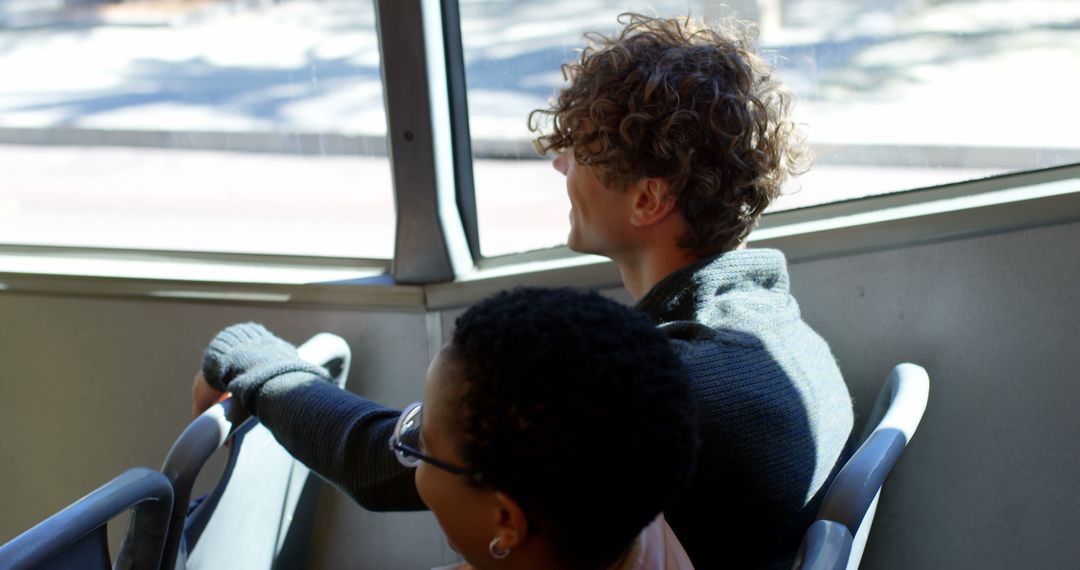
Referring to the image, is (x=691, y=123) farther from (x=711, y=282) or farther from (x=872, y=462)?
(x=872, y=462)

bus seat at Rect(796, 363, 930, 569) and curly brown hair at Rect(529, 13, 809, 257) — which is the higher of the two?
curly brown hair at Rect(529, 13, 809, 257)

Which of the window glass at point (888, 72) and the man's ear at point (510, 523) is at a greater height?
the window glass at point (888, 72)

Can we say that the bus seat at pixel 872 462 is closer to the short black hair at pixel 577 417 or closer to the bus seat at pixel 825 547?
the bus seat at pixel 825 547

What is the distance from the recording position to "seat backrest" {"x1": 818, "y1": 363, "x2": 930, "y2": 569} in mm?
1323

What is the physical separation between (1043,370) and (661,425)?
115 centimetres

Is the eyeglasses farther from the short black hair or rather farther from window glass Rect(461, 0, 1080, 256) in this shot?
window glass Rect(461, 0, 1080, 256)

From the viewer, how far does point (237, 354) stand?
65.7 inches

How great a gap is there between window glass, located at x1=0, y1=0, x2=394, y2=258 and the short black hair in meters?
1.21

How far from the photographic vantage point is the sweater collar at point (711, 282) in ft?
5.12

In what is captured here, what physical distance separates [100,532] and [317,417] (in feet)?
1.02

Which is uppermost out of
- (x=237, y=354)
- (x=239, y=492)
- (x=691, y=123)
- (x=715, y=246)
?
(x=691, y=123)

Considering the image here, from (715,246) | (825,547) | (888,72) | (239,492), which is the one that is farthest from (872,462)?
(239,492)

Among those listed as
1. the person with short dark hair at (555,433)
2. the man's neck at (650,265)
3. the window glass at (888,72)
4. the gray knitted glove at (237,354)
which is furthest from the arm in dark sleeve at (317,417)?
the window glass at (888,72)

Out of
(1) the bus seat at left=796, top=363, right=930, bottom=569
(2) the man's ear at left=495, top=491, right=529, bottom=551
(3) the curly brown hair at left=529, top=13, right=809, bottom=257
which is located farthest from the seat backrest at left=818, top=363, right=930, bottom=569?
(2) the man's ear at left=495, top=491, right=529, bottom=551
